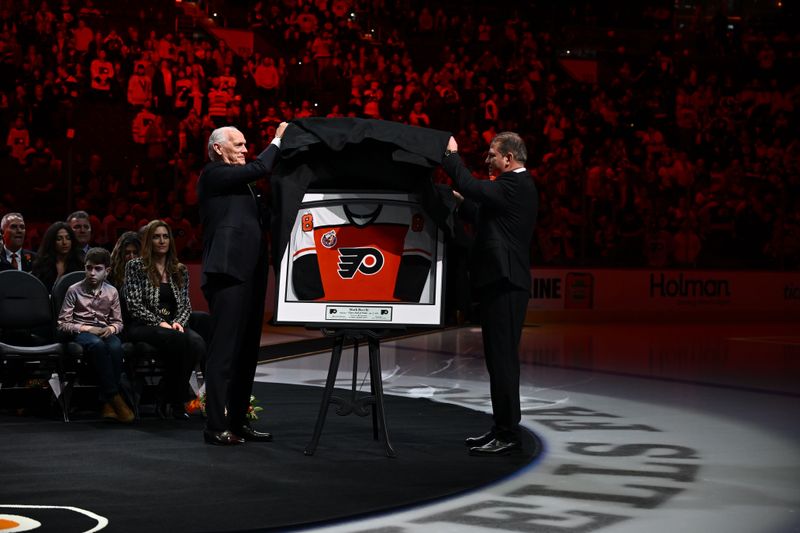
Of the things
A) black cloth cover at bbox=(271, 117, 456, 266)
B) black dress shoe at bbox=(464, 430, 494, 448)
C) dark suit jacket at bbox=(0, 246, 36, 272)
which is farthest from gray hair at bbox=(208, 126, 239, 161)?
dark suit jacket at bbox=(0, 246, 36, 272)

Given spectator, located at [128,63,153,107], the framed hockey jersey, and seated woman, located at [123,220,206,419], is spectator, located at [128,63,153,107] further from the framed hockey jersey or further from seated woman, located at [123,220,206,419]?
the framed hockey jersey

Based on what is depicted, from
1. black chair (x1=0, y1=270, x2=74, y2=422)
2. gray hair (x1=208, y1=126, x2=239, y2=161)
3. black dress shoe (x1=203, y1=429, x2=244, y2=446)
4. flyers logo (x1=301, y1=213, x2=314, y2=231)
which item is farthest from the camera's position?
black chair (x1=0, y1=270, x2=74, y2=422)

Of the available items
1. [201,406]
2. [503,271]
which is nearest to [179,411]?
[201,406]

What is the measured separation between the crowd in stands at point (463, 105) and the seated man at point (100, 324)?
6454mm

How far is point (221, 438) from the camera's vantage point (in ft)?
22.5

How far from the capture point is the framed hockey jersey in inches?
260

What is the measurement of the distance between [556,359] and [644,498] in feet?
23.0

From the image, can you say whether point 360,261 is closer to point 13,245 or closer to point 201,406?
point 201,406

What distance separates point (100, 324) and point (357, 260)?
2.61 m

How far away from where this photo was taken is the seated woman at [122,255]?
8.70 m

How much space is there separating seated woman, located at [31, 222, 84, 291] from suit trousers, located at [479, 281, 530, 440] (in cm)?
400

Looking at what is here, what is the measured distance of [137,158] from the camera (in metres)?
17.2

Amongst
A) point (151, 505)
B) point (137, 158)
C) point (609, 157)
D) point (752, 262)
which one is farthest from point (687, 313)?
point (151, 505)

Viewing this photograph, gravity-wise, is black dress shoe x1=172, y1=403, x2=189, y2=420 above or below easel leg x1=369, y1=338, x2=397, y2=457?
below
